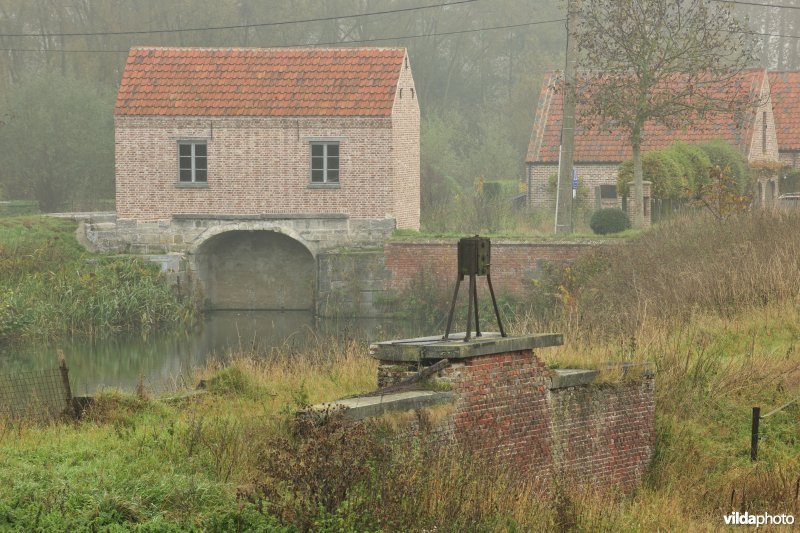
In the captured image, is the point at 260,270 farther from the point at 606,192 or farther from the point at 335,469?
the point at 335,469

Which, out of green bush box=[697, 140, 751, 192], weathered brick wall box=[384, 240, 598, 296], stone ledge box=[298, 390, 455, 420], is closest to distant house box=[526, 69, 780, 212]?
green bush box=[697, 140, 751, 192]

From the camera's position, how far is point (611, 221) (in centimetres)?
3028

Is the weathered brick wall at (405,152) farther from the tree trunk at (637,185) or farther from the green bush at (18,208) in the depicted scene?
the green bush at (18,208)

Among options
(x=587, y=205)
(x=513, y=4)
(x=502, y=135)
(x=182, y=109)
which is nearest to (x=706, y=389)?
(x=182, y=109)

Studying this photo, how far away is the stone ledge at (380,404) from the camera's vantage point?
9047 mm

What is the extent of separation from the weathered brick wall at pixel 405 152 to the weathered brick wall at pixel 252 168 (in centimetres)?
62

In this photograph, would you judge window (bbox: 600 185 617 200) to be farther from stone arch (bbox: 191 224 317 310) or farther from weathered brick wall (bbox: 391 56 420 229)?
stone arch (bbox: 191 224 317 310)

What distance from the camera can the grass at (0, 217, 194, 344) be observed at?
2723cm

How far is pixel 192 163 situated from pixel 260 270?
10.9 feet

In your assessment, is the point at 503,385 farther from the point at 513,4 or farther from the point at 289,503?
the point at 513,4

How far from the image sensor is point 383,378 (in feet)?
35.0

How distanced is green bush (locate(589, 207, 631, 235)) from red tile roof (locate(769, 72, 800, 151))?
13.1 metres

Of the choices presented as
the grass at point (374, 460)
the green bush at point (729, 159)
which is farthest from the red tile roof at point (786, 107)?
the grass at point (374, 460)

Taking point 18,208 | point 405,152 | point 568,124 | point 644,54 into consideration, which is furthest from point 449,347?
point 18,208
